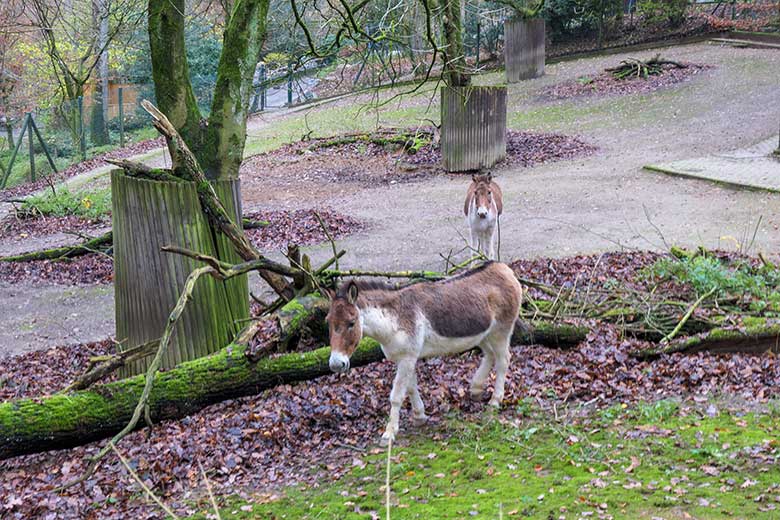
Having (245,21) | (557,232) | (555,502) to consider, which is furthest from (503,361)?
(557,232)

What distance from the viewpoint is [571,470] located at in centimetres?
579

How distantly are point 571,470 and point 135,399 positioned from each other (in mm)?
3832

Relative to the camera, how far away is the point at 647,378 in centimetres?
772

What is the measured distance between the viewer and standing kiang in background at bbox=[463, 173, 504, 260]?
1226 centimetres

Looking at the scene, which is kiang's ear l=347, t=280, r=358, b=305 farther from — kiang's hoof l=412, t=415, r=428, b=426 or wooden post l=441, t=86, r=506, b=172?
wooden post l=441, t=86, r=506, b=172

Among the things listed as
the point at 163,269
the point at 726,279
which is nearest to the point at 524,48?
the point at 726,279

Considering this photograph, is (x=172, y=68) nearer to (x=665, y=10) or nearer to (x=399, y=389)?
(x=399, y=389)

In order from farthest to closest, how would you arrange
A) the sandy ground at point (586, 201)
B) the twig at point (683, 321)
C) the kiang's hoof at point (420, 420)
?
1. the sandy ground at point (586, 201)
2. the twig at point (683, 321)
3. the kiang's hoof at point (420, 420)

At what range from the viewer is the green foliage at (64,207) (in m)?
19.6

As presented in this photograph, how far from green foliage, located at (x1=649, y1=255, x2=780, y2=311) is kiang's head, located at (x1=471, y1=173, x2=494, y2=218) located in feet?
8.99

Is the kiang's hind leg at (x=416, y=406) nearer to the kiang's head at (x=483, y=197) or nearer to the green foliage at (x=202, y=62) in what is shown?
the kiang's head at (x=483, y=197)

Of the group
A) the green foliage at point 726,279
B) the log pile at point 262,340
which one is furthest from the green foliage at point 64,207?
the green foliage at point 726,279

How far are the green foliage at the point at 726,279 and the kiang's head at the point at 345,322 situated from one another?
5.06 m

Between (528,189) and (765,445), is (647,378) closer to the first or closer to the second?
(765,445)
